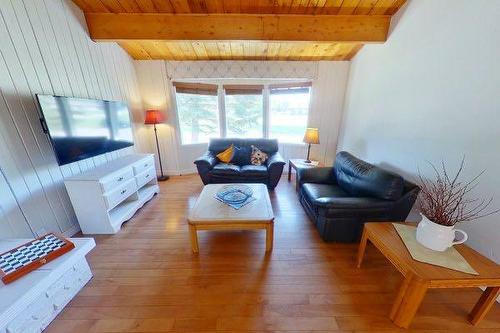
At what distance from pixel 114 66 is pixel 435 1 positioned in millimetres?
4100

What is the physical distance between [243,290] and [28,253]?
5.07ft

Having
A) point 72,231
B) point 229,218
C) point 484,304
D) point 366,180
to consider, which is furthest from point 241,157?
point 484,304

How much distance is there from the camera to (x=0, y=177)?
4.99 ft

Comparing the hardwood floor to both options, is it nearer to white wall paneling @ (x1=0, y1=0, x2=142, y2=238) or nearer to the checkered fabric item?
the checkered fabric item

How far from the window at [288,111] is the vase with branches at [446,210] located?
2489 mm

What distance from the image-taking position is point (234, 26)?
2.45 meters

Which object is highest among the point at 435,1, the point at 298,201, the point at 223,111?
the point at 435,1

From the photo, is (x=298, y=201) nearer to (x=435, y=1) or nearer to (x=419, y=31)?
(x=419, y=31)

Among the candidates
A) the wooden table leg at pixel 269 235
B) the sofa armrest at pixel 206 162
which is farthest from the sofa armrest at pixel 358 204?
the sofa armrest at pixel 206 162

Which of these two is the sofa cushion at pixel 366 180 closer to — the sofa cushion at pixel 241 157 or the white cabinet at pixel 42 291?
the sofa cushion at pixel 241 157

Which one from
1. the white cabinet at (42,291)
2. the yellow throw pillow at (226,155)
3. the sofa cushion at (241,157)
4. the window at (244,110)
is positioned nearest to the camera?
the white cabinet at (42,291)

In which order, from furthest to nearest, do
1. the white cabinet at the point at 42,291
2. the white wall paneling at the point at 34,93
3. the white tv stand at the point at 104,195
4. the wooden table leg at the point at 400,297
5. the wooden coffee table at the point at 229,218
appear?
1. the white tv stand at the point at 104,195
2. the wooden coffee table at the point at 229,218
3. the white wall paneling at the point at 34,93
4. the wooden table leg at the point at 400,297
5. the white cabinet at the point at 42,291

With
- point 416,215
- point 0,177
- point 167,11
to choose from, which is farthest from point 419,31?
point 0,177

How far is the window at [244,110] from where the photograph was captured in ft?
12.9
